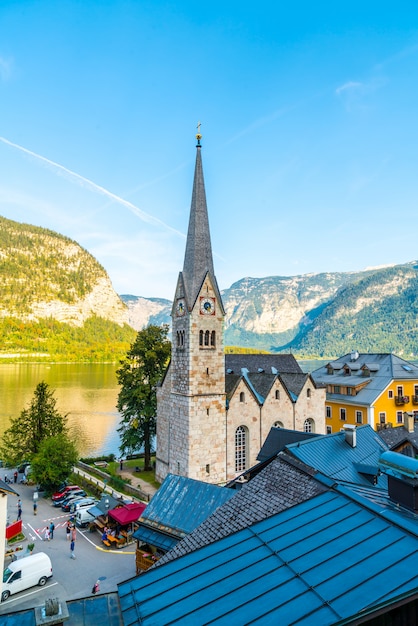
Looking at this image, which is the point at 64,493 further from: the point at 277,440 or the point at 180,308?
the point at 277,440

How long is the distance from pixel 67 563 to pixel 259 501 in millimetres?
16145

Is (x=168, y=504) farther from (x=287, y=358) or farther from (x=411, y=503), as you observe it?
(x=287, y=358)

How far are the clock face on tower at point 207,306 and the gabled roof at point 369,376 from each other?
62.4 feet

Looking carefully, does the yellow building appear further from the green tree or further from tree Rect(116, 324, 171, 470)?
the green tree

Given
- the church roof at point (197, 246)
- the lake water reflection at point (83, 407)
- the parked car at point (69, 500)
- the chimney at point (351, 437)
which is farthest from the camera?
the lake water reflection at point (83, 407)

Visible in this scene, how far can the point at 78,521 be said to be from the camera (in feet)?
91.1

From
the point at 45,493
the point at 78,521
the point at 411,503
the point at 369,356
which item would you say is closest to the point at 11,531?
the point at 78,521

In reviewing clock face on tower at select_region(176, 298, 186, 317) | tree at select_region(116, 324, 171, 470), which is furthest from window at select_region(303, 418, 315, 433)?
clock face on tower at select_region(176, 298, 186, 317)

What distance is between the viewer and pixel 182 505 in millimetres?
17484

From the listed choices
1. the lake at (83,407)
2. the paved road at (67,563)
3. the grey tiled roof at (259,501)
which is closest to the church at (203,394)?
the paved road at (67,563)

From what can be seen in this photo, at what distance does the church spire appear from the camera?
32.7 meters

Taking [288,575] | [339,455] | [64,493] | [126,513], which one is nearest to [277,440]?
[339,455]

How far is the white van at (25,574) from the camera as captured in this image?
1938 cm

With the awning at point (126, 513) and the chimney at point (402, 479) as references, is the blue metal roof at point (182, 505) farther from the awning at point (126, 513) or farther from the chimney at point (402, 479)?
the awning at point (126, 513)
